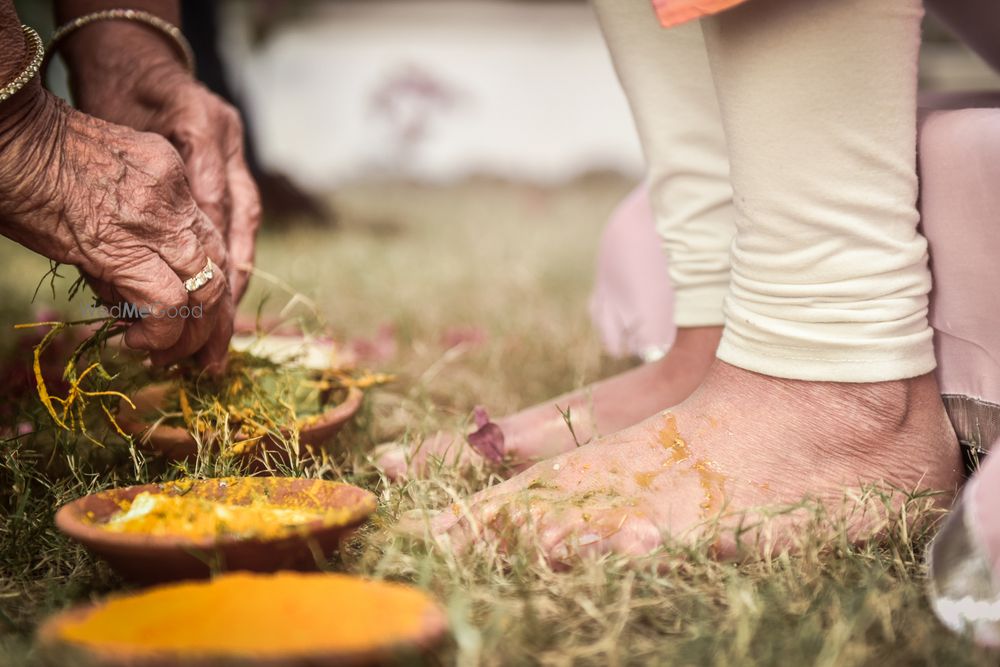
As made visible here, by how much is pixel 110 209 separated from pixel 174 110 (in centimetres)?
36

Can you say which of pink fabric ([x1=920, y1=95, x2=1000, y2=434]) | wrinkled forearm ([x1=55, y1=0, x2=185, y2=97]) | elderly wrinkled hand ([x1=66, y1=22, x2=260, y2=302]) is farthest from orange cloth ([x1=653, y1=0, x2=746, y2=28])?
wrinkled forearm ([x1=55, y1=0, x2=185, y2=97])

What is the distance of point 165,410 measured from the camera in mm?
1316

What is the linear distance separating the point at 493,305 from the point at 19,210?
1.57 metres

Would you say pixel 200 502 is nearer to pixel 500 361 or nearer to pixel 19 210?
pixel 19 210

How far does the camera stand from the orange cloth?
3.33 feet

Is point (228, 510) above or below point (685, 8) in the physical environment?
below

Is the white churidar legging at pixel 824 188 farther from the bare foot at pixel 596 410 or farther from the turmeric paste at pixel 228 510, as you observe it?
the turmeric paste at pixel 228 510

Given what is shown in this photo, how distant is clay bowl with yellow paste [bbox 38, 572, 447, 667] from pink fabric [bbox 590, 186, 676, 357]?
1.19 m

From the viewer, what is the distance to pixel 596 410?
4.88ft

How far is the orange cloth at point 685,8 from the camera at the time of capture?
1016 millimetres

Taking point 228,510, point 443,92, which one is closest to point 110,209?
point 228,510

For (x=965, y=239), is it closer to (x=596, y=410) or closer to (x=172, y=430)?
(x=596, y=410)

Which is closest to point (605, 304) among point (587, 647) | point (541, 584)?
point (541, 584)

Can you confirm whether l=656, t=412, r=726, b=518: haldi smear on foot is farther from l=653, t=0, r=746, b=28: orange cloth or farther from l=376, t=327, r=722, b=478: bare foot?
l=653, t=0, r=746, b=28: orange cloth
